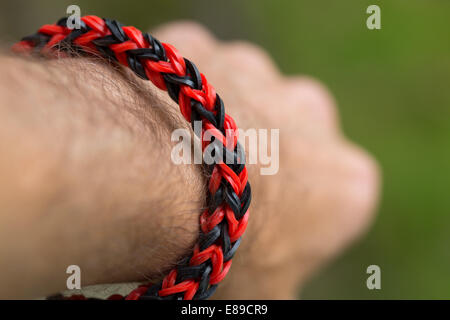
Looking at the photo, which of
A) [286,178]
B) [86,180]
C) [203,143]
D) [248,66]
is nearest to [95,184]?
[86,180]

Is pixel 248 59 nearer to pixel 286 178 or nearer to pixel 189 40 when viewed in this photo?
pixel 189 40

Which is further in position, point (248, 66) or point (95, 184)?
point (248, 66)

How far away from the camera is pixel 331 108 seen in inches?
44.5

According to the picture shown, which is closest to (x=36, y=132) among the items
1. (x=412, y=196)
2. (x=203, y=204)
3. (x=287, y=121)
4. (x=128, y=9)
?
(x=203, y=204)

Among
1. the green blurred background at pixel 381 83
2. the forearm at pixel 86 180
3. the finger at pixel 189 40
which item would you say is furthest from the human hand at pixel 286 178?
the green blurred background at pixel 381 83

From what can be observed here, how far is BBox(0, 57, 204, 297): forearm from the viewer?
0.31 m

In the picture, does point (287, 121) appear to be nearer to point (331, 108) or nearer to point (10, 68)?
point (331, 108)

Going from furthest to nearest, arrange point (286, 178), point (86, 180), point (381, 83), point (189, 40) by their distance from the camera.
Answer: point (381, 83)
point (189, 40)
point (286, 178)
point (86, 180)

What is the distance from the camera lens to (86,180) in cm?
33

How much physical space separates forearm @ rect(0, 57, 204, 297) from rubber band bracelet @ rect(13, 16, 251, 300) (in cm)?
2

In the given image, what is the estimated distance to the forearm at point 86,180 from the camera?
1.00ft

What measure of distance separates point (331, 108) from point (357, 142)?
0.76ft

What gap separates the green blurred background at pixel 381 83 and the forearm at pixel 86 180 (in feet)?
3.09

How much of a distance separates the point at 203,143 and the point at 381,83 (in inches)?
42.5
